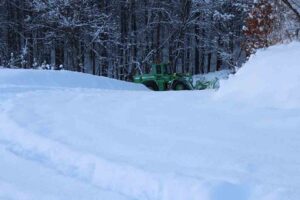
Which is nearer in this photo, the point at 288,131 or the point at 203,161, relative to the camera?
the point at 203,161

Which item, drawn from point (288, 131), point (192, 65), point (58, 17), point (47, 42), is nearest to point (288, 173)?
point (288, 131)

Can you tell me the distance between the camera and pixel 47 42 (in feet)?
97.1

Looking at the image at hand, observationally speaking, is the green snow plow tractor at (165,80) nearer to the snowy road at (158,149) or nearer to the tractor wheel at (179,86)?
the tractor wheel at (179,86)

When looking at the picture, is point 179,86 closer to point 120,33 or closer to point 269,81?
point 120,33

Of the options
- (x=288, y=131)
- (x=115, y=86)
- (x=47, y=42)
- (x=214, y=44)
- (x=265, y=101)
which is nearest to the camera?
(x=288, y=131)

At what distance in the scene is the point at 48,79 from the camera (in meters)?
12.3

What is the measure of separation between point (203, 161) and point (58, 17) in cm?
2242

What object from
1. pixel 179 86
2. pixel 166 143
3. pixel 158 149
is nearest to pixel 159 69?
pixel 179 86

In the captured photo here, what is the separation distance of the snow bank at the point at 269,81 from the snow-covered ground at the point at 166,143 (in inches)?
0.6

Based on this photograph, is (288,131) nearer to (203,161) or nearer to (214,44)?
(203,161)

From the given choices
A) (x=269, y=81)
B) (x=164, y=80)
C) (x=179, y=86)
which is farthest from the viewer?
(x=164, y=80)

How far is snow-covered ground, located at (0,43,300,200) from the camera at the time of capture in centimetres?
375

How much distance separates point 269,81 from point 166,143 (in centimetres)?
215

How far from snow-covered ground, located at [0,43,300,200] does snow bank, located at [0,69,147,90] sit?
3326 mm
